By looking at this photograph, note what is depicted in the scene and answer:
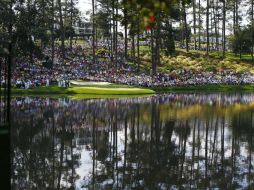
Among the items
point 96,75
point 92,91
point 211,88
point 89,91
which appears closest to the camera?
point 89,91

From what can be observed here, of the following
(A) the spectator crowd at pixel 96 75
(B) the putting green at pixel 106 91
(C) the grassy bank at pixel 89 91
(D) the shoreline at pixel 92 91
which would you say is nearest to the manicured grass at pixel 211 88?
(D) the shoreline at pixel 92 91

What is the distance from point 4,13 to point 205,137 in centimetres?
4639

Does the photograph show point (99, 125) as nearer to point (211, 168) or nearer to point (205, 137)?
point (205, 137)

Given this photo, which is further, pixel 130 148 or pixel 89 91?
pixel 89 91

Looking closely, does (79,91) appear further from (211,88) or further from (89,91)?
(211,88)

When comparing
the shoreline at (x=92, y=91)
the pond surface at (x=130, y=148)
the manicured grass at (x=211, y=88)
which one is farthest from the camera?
the manicured grass at (x=211, y=88)

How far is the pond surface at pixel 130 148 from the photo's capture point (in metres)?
15.4

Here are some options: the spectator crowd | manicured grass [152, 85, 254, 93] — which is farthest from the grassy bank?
the spectator crowd

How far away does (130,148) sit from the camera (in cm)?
2117

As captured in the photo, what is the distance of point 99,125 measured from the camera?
28.4m

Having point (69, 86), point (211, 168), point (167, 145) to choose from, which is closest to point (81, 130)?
point (167, 145)

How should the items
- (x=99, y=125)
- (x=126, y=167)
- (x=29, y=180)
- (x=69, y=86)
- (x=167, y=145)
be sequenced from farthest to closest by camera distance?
Result: (x=69, y=86)
(x=99, y=125)
(x=167, y=145)
(x=126, y=167)
(x=29, y=180)

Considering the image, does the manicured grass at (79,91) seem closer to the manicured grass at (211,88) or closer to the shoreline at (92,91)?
the shoreline at (92,91)

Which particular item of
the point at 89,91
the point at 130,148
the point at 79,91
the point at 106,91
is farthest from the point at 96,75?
the point at 130,148
